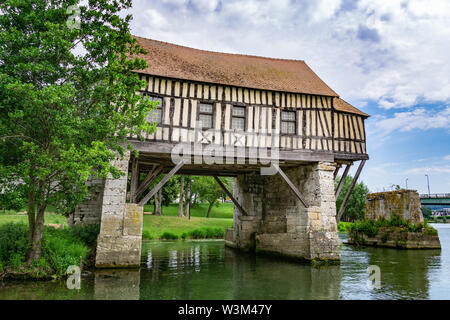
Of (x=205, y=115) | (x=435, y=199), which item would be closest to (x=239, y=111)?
(x=205, y=115)

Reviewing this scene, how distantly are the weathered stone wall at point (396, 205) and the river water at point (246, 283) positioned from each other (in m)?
5.79

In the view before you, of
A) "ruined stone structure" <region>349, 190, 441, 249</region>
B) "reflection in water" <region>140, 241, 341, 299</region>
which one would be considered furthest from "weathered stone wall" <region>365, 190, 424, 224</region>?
"reflection in water" <region>140, 241, 341, 299</region>

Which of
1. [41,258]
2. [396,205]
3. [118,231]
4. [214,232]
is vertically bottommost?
[214,232]

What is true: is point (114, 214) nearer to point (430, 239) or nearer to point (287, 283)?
point (287, 283)

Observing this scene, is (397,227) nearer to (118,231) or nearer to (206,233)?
(206,233)

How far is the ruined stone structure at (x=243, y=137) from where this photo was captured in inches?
322

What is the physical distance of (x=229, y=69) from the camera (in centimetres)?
996

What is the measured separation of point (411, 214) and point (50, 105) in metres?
15.6

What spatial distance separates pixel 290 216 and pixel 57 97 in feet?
25.4

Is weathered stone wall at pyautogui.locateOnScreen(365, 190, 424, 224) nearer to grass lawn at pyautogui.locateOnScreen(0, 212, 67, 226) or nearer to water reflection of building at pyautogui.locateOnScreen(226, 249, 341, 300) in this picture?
water reflection of building at pyautogui.locateOnScreen(226, 249, 341, 300)

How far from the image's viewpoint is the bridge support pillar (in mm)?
9406

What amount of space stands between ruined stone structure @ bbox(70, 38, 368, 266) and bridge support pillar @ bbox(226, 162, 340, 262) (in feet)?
0.11

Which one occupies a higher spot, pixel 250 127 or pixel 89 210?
pixel 250 127
